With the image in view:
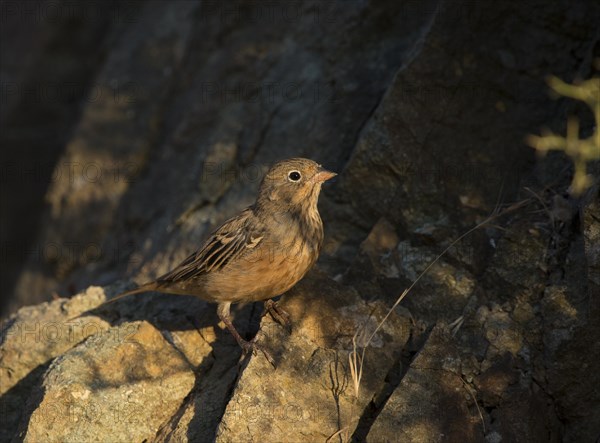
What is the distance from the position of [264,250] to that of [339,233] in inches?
40.8

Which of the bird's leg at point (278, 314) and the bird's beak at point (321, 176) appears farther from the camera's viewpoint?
the bird's beak at point (321, 176)

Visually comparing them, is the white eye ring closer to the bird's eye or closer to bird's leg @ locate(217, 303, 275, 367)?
the bird's eye

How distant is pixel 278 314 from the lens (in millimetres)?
5734

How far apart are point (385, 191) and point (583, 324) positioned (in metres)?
2.16

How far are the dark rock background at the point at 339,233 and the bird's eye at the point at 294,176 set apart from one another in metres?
0.67

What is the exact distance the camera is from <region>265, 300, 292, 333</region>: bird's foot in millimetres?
5652

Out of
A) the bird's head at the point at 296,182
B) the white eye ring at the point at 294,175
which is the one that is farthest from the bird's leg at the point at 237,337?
the white eye ring at the point at 294,175

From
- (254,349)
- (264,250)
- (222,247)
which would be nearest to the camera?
(254,349)

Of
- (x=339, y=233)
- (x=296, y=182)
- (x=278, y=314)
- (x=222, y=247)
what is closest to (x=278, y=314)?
(x=278, y=314)

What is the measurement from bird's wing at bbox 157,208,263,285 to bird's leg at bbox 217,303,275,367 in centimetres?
33

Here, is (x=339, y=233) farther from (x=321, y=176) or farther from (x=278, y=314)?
(x=278, y=314)

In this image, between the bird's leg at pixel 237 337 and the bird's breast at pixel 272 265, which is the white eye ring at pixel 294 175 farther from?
the bird's leg at pixel 237 337

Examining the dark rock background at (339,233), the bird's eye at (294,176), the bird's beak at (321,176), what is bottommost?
the dark rock background at (339,233)

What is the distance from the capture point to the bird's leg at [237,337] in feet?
17.6
